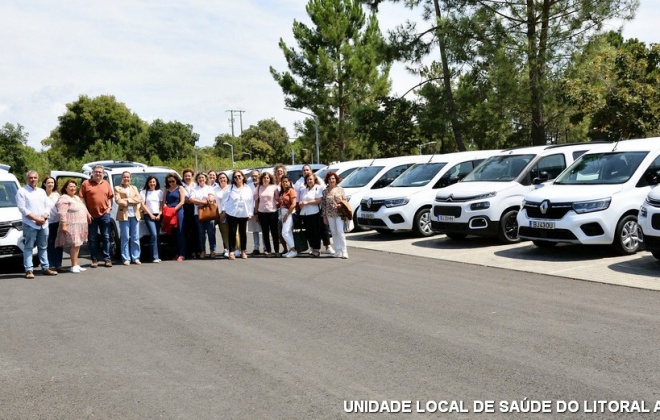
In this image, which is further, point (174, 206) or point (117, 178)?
point (117, 178)

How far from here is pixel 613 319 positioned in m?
7.32

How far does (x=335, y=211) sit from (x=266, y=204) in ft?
4.69

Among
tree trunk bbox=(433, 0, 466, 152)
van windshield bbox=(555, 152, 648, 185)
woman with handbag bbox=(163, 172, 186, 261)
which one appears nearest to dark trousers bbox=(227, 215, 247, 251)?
woman with handbag bbox=(163, 172, 186, 261)

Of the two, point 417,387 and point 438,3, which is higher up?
point 438,3

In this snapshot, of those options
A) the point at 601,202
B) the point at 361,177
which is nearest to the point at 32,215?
the point at 601,202

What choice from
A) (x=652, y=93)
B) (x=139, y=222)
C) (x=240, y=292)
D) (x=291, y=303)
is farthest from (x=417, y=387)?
(x=652, y=93)

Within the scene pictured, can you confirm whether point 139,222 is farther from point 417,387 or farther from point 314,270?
point 417,387

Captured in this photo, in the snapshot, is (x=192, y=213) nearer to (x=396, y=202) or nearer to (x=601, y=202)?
(x=396, y=202)

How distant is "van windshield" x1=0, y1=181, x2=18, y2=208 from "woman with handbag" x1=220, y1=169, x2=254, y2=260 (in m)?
3.84

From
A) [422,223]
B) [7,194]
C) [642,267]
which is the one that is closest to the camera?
[642,267]

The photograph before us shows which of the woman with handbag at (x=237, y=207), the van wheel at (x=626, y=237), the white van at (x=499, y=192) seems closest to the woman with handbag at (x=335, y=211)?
the woman with handbag at (x=237, y=207)

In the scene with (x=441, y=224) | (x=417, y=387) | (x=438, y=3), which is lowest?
(x=417, y=387)

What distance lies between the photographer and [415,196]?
622 inches

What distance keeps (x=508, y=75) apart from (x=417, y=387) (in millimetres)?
20382
